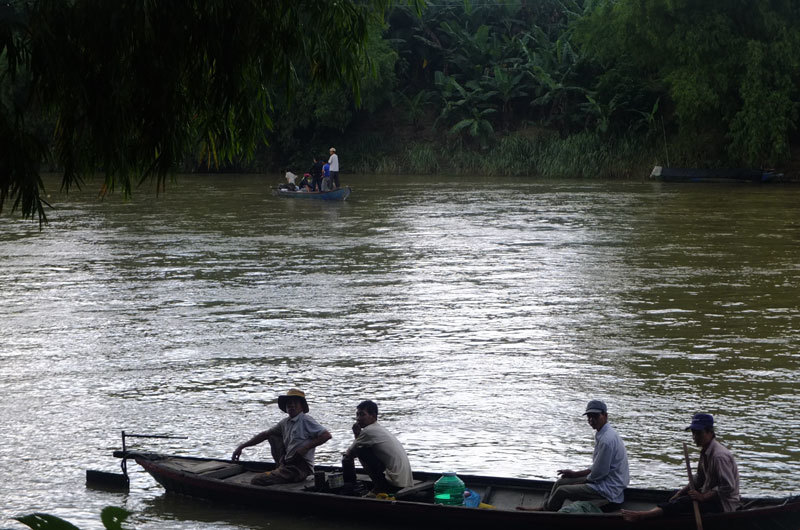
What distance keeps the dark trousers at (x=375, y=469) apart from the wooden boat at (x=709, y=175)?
4067 centimetres

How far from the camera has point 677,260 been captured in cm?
2488

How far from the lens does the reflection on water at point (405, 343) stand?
11609mm

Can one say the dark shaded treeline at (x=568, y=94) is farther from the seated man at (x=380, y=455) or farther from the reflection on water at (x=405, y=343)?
the seated man at (x=380, y=455)

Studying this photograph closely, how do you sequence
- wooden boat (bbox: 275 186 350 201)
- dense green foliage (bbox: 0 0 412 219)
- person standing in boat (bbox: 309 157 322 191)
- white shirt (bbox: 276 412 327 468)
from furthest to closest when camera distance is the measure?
person standing in boat (bbox: 309 157 322 191), wooden boat (bbox: 275 186 350 201), white shirt (bbox: 276 412 327 468), dense green foliage (bbox: 0 0 412 219)

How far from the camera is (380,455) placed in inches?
381

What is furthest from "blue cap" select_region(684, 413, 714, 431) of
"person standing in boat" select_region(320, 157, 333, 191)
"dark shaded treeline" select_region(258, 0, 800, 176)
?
"dark shaded treeline" select_region(258, 0, 800, 176)

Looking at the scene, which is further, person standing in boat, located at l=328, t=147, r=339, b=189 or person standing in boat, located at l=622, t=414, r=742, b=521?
person standing in boat, located at l=328, t=147, r=339, b=189

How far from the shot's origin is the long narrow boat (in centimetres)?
861

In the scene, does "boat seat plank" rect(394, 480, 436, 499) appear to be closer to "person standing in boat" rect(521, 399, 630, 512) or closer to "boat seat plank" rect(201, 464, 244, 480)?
"person standing in boat" rect(521, 399, 630, 512)

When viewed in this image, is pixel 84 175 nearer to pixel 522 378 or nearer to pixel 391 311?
pixel 522 378

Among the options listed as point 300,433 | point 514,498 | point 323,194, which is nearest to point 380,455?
point 300,433

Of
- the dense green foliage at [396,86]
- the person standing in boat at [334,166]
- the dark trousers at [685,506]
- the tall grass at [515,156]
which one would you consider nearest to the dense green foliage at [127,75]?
the dense green foliage at [396,86]

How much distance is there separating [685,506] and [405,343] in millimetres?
7909

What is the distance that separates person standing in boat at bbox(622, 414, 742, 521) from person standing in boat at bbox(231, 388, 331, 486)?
2.92 m
